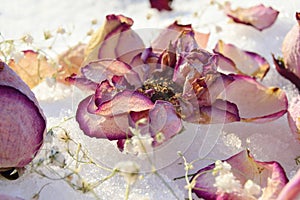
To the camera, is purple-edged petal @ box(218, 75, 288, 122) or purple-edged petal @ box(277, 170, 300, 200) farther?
purple-edged petal @ box(218, 75, 288, 122)

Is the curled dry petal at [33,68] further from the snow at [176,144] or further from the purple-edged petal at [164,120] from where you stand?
the purple-edged petal at [164,120]

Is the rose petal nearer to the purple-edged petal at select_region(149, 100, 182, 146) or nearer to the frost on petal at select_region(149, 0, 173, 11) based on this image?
the purple-edged petal at select_region(149, 100, 182, 146)

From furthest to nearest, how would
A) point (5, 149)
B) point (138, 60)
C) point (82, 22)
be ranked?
point (82, 22) → point (138, 60) → point (5, 149)

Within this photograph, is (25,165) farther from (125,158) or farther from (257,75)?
(257,75)

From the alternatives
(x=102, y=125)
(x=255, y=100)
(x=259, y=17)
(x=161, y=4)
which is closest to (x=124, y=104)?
(x=102, y=125)

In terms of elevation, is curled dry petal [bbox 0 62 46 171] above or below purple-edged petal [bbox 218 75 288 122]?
above

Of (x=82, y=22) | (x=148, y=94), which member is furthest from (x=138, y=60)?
(x=82, y=22)

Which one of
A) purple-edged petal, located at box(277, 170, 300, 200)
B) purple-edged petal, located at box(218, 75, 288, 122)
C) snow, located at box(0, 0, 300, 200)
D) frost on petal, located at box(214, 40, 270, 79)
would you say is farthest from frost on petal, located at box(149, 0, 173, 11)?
purple-edged petal, located at box(277, 170, 300, 200)
